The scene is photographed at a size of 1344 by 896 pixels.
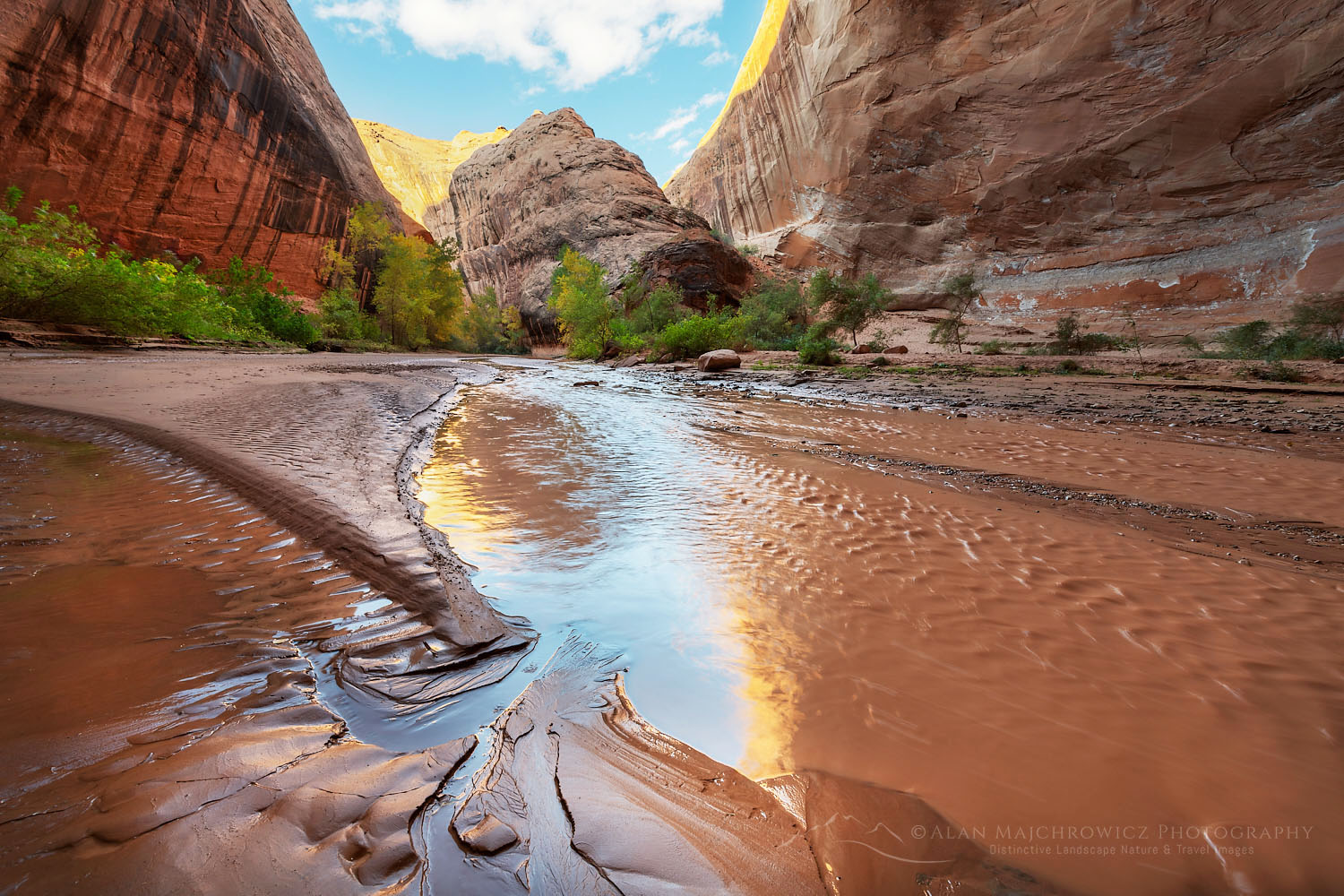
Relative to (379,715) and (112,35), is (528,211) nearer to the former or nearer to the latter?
(112,35)

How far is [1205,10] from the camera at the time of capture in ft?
61.1

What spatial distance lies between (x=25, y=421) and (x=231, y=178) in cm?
2388

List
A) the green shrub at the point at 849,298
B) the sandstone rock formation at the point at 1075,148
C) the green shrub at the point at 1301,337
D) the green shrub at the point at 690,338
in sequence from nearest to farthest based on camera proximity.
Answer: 1. the green shrub at the point at 1301,337
2. the sandstone rock formation at the point at 1075,148
3. the green shrub at the point at 690,338
4. the green shrub at the point at 849,298

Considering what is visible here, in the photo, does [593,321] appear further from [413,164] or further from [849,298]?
[413,164]

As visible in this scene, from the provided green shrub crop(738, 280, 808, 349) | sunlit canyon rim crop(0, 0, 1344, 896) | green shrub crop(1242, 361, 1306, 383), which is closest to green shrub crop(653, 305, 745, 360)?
green shrub crop(738, 280, 808, 349)

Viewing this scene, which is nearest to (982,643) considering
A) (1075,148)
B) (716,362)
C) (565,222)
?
(716,362)

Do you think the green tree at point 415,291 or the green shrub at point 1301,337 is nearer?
the green shrub at point 1301,337

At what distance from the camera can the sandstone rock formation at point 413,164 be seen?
2921 inches

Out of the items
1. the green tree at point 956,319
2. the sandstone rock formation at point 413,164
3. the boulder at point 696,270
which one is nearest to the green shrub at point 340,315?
the boulder at point 696,270

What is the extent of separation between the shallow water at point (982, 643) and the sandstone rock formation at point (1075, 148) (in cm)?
2345

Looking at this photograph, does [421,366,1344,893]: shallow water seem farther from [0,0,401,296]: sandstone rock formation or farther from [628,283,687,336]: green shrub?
[628,283,687,336]: green shrub

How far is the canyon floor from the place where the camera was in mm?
976

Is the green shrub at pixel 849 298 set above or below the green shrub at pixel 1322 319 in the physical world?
above

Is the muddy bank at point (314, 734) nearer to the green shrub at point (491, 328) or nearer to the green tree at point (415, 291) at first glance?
the green tree at point (415, 291)
